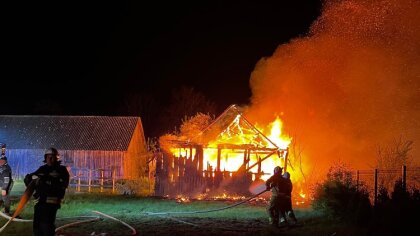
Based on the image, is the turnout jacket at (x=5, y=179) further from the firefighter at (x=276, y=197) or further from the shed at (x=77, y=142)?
the shed at (x=77, y=142)

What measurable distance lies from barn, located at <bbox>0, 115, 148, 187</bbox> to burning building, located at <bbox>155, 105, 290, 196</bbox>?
16525 mm

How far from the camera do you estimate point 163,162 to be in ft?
88.8

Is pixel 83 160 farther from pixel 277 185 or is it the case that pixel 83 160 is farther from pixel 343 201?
pixel 343 201

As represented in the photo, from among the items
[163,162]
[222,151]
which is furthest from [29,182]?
[222,151]

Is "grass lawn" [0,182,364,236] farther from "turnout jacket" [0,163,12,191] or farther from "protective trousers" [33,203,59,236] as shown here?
"protective trousers" [33,203,59,236]

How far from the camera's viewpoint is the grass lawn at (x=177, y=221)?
14.5 metres

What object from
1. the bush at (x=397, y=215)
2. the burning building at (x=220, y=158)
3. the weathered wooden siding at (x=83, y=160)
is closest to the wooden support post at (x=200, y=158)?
the burning building at (x=220, y=158)

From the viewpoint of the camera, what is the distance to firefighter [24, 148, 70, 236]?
10945 mm

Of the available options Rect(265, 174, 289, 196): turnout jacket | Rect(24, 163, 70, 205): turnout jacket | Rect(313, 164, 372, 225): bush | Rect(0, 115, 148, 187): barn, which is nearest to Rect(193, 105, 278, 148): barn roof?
Rect(313, 164, 372, 225): bush

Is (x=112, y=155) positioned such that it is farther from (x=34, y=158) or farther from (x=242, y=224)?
(x=242, y=224)

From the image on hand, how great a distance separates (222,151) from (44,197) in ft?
61.2

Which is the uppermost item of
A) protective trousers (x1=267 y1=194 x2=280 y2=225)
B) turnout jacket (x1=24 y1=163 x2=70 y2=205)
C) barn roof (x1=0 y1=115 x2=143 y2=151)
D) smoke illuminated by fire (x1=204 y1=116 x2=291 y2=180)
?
barn roof (x1=0 y1=115 x2=143 y2=151)

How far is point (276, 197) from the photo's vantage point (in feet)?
52.6

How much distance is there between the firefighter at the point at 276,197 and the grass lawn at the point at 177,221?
16.6 inches
